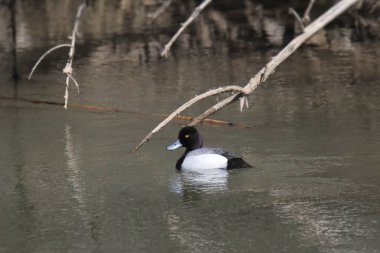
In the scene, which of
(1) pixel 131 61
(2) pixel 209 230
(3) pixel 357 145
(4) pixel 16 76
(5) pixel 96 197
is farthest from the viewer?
(1) pixel 131 61

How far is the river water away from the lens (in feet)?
19.4

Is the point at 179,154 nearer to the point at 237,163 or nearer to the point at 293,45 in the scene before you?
the point at 237,163

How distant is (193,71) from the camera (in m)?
12.0

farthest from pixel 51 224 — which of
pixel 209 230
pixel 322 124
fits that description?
pixel 322 124

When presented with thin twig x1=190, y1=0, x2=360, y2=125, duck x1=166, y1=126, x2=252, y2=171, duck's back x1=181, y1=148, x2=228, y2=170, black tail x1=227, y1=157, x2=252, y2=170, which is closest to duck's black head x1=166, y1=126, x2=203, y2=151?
duck x1=166, y1=126, x2=252, y2=171

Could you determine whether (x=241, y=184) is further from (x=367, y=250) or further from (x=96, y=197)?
(x=367, y=250)

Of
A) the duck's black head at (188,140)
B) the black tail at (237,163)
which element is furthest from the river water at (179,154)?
the duck's black head at (188,140)

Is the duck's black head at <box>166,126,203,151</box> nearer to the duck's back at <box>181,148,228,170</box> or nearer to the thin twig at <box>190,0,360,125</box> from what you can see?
the duck's back at <box>181,148,228,170</box>

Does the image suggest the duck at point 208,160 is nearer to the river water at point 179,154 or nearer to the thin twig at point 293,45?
the river water at point 179,154

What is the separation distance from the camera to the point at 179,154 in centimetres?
836

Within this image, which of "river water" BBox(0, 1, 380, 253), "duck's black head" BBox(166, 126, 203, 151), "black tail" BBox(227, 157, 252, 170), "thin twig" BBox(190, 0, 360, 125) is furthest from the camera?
"duck's black head" BBox(166, 126, 203, 151)

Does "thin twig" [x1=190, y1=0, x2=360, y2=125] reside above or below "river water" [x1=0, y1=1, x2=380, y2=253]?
above

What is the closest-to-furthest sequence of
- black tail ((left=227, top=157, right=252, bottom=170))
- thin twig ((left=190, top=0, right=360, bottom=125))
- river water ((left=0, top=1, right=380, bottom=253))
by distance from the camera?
1. river water ((left=0, top=1, right=380, bottom=253))
2. thin twig ((left=190, top=0, right=360, bottom=125))
3. black tail ((left=227, top=157, right=252, bottom=170))

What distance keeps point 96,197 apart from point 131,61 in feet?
20.5
